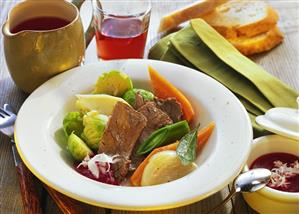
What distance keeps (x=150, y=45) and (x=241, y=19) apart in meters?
0.31

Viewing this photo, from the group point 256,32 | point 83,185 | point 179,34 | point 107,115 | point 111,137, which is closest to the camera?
point 83,185

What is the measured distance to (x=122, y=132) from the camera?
1.21 meters

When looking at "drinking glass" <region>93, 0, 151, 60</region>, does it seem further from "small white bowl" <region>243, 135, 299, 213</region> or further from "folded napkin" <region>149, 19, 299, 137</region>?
"small white bowl" <region>243, 135, 299, 213</region>

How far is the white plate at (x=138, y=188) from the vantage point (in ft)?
3.47

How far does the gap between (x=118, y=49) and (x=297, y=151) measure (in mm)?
603

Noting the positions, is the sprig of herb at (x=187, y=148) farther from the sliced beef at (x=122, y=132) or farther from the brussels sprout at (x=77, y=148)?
the brussels sprout at (x=77, y=148)

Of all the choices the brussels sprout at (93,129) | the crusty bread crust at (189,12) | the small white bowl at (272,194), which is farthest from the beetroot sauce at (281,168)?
the crusty bread crust at (189,12)

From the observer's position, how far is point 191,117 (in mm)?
1337

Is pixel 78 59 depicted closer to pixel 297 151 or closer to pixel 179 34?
pixel 179 34

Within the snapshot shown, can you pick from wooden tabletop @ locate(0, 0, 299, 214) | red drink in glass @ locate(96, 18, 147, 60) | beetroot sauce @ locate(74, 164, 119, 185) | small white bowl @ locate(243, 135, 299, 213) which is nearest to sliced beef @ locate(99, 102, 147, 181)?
beetroot sauce @ locate(74, 164, 119, 185)

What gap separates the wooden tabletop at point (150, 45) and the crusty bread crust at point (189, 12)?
0.16 feet

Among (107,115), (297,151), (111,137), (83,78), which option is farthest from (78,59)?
(297,151)

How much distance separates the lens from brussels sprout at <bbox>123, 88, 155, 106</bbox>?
133 cm

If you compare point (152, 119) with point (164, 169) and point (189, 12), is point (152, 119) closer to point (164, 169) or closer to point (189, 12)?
point (164, 169)
